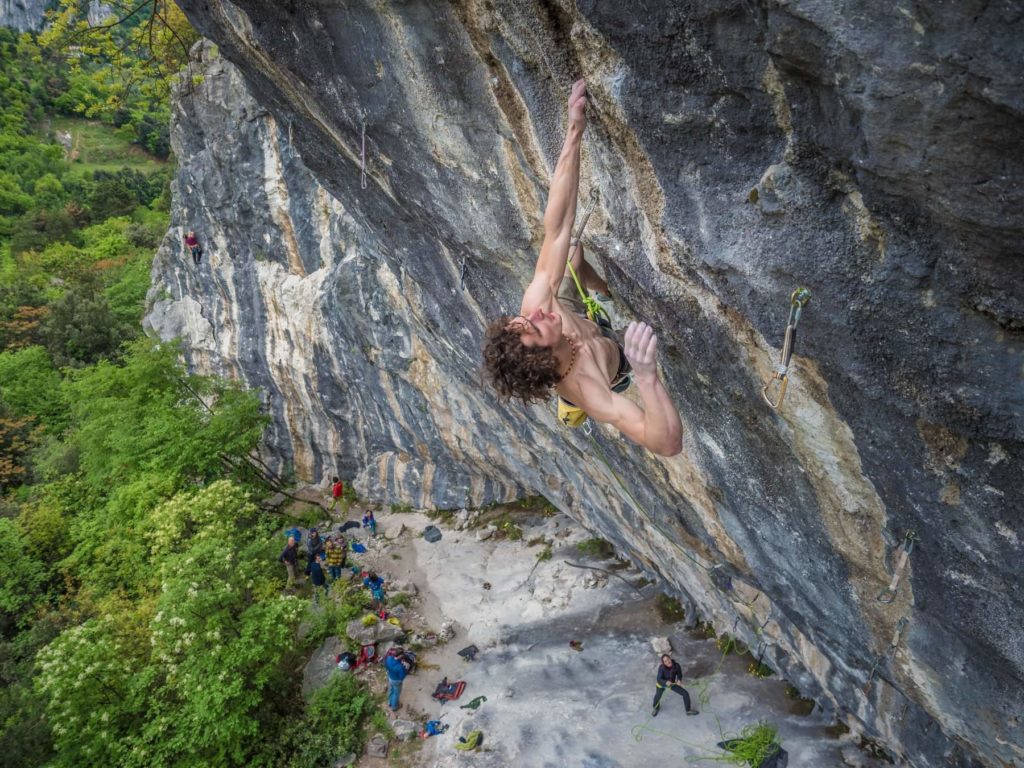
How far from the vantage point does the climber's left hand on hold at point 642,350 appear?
2506 millimetres

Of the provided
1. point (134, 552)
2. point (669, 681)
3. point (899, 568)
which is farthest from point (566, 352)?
point (134, 552)

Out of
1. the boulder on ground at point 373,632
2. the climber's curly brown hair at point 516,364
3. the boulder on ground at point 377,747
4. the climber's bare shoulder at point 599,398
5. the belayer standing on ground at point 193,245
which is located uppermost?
the belayer standing on ground at point 193,245

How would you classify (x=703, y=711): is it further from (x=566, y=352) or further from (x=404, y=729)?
(x=566, y=352)

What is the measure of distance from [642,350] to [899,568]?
234 centimetres

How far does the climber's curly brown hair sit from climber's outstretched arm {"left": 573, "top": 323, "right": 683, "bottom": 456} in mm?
261

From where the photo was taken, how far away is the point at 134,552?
11.5 m

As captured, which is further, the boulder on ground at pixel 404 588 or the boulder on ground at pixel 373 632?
the boulder on ground at pixel 404 588

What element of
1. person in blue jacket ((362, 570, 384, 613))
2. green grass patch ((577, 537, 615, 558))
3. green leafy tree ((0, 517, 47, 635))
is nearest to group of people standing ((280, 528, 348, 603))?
person in blue jacket ((362, 570, 384, 613))

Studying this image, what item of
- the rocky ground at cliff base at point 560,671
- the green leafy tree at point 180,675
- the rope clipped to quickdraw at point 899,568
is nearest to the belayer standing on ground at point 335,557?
the rocky ground at cliff base at point 560,671

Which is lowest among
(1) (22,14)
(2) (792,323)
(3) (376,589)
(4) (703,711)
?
(3) (376,589)

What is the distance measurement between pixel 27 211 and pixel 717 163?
4355 cm

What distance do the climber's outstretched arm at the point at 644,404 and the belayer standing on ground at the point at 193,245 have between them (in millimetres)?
14603

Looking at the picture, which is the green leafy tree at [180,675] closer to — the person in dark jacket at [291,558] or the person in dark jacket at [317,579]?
the person in dark jacket at [317,579]

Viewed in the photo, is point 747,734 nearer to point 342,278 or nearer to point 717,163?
point 717,163
